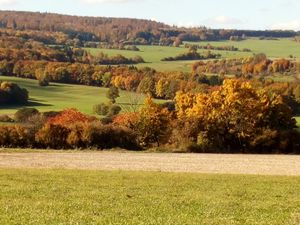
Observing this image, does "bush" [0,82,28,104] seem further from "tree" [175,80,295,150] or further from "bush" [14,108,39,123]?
"tree" [175,80,295,150]

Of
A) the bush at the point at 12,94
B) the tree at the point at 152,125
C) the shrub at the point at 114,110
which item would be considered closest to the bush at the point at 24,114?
the shrub at the point at 114,110

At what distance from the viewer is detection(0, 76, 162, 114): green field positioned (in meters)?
113

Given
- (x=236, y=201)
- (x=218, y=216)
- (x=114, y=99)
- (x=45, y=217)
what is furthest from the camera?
(x=114, y=99)

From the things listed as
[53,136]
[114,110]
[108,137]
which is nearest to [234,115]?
[108,137]

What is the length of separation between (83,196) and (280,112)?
61153 mm

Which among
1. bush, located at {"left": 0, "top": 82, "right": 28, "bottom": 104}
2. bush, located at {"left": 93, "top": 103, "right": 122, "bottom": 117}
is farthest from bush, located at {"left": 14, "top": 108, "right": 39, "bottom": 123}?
bush, located at {"left": 0, "top": 82, "right": 28, "bottom": 104}

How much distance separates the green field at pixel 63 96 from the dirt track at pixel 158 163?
54954mm

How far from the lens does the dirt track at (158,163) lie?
43.2 meters

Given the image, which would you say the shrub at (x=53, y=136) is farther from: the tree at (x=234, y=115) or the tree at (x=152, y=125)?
the tree at (x=234, y=115)

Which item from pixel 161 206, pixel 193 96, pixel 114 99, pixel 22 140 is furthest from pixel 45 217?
pixel 114 99

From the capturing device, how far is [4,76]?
137 metres

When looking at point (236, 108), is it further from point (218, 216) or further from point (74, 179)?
point (218, 216)

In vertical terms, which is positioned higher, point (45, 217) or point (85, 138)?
point (45, 217)

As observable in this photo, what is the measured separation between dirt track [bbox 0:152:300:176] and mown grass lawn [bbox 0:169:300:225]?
42.8 feet
